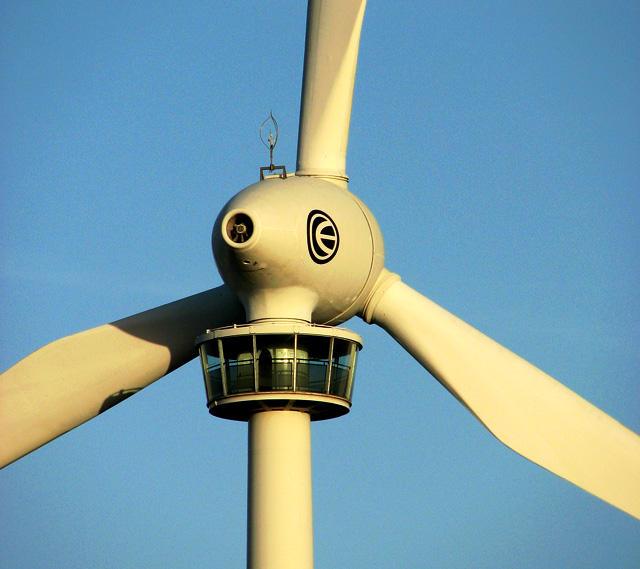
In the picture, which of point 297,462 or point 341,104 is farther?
point 341,104

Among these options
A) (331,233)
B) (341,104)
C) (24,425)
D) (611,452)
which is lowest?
(611,452)

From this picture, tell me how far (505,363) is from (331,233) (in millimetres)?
6140

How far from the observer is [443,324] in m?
44.3

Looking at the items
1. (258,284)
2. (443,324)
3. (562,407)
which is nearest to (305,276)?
(258,284)

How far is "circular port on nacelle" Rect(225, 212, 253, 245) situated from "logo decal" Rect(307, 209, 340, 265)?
5.56 feet

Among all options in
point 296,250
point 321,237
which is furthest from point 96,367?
point 321,237

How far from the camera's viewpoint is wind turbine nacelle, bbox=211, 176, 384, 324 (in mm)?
41781

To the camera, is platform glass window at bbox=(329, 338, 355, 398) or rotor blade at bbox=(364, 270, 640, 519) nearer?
rotor blade at bbox=(364, 270, 640, 519)

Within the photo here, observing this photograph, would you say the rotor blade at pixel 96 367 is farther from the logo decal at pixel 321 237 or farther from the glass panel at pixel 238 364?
the logo decal at pixel 321 237

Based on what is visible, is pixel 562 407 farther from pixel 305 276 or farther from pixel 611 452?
pixel 305 276

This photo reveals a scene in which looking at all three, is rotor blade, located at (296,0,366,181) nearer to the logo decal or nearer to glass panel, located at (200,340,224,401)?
the logo decal

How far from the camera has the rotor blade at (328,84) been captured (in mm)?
46688

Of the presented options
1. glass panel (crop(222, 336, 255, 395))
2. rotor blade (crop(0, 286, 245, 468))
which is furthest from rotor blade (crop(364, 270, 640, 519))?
rotor blade (crop(0, 286, 245, 468))

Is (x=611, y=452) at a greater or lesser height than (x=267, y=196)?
lesser
